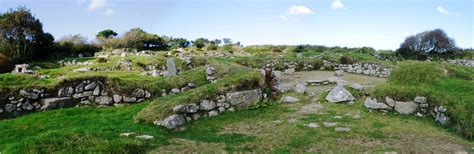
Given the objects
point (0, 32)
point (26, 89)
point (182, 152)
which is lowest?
point (182, 152)

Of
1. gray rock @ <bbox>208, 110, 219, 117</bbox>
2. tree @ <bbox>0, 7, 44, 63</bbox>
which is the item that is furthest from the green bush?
tree @ <bbox>0, 7, 44, 63</bbox>

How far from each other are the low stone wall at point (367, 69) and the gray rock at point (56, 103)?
1632 cm

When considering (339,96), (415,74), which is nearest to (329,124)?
(339,96)

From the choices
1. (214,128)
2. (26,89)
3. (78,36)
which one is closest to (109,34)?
(78,36)

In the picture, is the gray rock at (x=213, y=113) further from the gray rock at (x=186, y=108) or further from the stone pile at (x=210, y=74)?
the stone pile at (x=210, y=74)

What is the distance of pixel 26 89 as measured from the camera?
37.6 ft

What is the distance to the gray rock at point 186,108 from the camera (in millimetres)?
9568

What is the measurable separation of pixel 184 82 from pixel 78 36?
4237 cm

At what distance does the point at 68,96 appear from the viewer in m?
11.8

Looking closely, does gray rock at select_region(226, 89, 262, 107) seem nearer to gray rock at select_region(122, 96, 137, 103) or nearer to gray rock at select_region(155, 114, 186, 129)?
gray rock at select_region(155, 114, 186, 129)

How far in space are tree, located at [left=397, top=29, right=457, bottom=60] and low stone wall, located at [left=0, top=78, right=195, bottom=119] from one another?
31352 mm

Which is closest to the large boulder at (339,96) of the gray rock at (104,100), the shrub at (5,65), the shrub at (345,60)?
the gray rock at (104,100)

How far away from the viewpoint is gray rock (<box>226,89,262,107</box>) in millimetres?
10835

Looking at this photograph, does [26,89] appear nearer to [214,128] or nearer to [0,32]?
[214,128]
